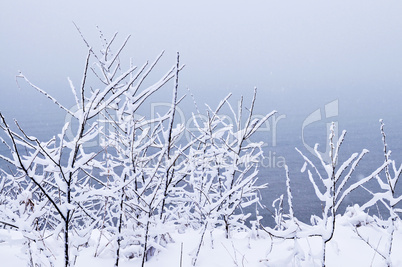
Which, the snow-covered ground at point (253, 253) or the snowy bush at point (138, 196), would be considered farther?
the snow-covered ground at point (253, 253)

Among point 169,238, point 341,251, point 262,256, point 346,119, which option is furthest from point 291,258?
point 346,119

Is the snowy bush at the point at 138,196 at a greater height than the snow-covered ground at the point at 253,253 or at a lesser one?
greater

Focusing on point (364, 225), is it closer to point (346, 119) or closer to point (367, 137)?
point (367, 137)

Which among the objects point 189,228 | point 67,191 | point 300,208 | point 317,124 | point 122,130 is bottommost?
point 300,208

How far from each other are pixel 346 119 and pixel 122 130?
7548 cm

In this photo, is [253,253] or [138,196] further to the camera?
[253,253]

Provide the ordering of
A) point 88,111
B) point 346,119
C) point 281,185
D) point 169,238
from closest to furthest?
point 88,111, point 169,238, point 281,185, point 346,119

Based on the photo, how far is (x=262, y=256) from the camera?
10.4 ft

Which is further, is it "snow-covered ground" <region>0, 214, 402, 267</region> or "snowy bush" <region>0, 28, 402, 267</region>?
"snow-covered ground" <region>0, 214, 402, 267</region>

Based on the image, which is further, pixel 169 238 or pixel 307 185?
pixel 307 185

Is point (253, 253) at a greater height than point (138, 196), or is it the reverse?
point (138, 196)

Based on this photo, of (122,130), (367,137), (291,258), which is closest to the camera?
(291,258)

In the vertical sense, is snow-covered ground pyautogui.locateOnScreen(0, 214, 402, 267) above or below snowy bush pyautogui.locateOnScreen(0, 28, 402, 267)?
below

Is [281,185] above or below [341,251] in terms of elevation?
below
